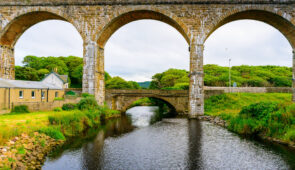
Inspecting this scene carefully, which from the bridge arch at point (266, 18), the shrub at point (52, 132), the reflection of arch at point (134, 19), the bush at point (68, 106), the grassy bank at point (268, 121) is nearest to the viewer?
the shrub at point (52, 132)

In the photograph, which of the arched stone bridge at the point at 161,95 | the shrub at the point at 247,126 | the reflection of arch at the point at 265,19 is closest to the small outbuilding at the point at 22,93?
the arched stone bridge at the point at 161,95

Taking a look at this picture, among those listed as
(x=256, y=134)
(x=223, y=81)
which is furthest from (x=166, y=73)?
(x=256, y=134)

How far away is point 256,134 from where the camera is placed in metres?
15.2

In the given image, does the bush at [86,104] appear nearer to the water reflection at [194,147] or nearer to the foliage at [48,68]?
the water reflection at [194,147]

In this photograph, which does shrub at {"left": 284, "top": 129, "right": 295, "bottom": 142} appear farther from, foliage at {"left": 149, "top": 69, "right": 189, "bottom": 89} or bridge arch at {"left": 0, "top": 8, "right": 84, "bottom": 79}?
foliage at {"left": 149, "top": 69, "right": 189, "bottom": 89}

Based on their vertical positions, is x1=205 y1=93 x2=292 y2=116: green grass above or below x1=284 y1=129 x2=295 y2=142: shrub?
above

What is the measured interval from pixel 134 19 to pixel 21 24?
558 inches

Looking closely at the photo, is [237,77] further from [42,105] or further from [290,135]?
[42,105]

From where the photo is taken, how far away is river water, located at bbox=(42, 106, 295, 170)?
928 centimetres

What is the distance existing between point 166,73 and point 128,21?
43.5 meters

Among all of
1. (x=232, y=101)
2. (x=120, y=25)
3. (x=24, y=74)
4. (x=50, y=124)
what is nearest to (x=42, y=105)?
(x=50, y=124)

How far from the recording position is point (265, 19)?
2403 centimetres

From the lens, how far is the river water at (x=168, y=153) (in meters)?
9.28

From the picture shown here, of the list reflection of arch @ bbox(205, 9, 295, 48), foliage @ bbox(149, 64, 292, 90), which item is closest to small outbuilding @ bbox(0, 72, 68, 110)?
reflection of arch @ bbox(205, 9, 295, 48)
